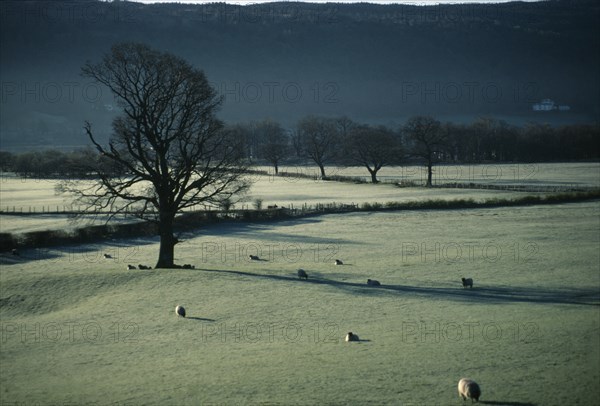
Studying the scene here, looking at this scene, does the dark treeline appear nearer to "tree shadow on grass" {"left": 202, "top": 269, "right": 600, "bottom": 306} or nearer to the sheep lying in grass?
the sheep lying in grass

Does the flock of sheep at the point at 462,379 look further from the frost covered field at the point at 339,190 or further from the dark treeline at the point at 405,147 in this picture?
the dark treeline at the point at 405,147

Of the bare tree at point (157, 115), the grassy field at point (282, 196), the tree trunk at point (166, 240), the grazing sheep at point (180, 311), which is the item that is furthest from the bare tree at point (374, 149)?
the grazing sheep at point (180, 311)

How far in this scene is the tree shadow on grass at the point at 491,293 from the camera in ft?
85.3

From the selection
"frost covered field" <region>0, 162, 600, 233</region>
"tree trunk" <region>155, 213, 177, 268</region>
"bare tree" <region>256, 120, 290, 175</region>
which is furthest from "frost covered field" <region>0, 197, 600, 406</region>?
A: "bare tree" <region>256, 120, 290, 175</region>

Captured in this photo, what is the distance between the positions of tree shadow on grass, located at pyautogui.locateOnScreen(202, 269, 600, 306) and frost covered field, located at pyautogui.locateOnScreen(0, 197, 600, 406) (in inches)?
4.0

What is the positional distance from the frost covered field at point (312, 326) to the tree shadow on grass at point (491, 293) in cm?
10

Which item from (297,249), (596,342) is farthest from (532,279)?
(297,249)

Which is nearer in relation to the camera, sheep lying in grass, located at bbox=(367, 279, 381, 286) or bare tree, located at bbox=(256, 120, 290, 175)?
sheep lying in grass, located at bbox=(367, 279, 381, 286)

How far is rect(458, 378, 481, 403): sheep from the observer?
15375 millimetres

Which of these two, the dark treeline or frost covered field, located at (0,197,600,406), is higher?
the dark treeline

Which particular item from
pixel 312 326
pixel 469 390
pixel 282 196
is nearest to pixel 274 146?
pixel 282 196

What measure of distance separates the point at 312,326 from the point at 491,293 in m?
10.1

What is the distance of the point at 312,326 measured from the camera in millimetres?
23281

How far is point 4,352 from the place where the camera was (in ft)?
71.9
